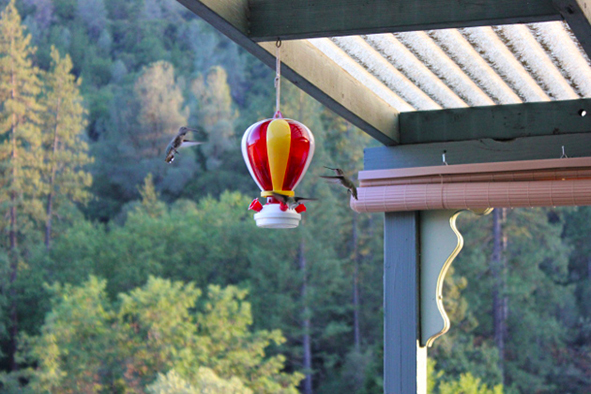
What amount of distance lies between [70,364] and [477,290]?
320 inches

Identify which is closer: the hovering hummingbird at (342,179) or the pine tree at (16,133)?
the hovering hummingbird at (342,179)

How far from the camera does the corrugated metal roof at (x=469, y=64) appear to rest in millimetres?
1925

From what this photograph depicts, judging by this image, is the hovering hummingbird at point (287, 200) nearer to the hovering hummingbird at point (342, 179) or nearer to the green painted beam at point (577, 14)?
the hovering hummingbird at point (342, 179)

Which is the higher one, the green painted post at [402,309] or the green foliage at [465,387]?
the green painted post at [402,309]

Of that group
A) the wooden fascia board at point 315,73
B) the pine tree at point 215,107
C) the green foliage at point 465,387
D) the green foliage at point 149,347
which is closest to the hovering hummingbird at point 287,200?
the wooden fascia board at point 315,73

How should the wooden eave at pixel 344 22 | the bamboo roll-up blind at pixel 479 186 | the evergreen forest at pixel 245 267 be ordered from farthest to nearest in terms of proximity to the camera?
the evergreen forest at pixel 245 267, the bamboo roll-up blind at pixel 479 186, the wooden eave at pixel 344 22

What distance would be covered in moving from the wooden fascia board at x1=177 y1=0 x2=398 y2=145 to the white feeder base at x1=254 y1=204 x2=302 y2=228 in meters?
0.34

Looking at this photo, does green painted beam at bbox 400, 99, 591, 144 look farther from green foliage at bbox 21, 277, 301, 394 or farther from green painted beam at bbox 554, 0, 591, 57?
green foliage at bbox 21, 277, 301, 394

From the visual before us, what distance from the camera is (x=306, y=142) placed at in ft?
5.55

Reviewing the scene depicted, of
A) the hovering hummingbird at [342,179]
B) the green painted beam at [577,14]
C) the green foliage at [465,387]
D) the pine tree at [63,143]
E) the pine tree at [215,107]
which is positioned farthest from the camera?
the pine tree at [215,107]

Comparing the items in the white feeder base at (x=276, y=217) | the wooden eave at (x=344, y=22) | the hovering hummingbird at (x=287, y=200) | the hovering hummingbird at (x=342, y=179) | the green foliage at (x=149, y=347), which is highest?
the wooden eave at (x=344, y=22)

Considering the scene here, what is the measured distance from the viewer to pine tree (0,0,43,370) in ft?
51.4

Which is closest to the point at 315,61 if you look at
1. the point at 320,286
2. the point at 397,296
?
the point at 397,296

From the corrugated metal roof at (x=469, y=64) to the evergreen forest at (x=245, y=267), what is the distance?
10863 mm
